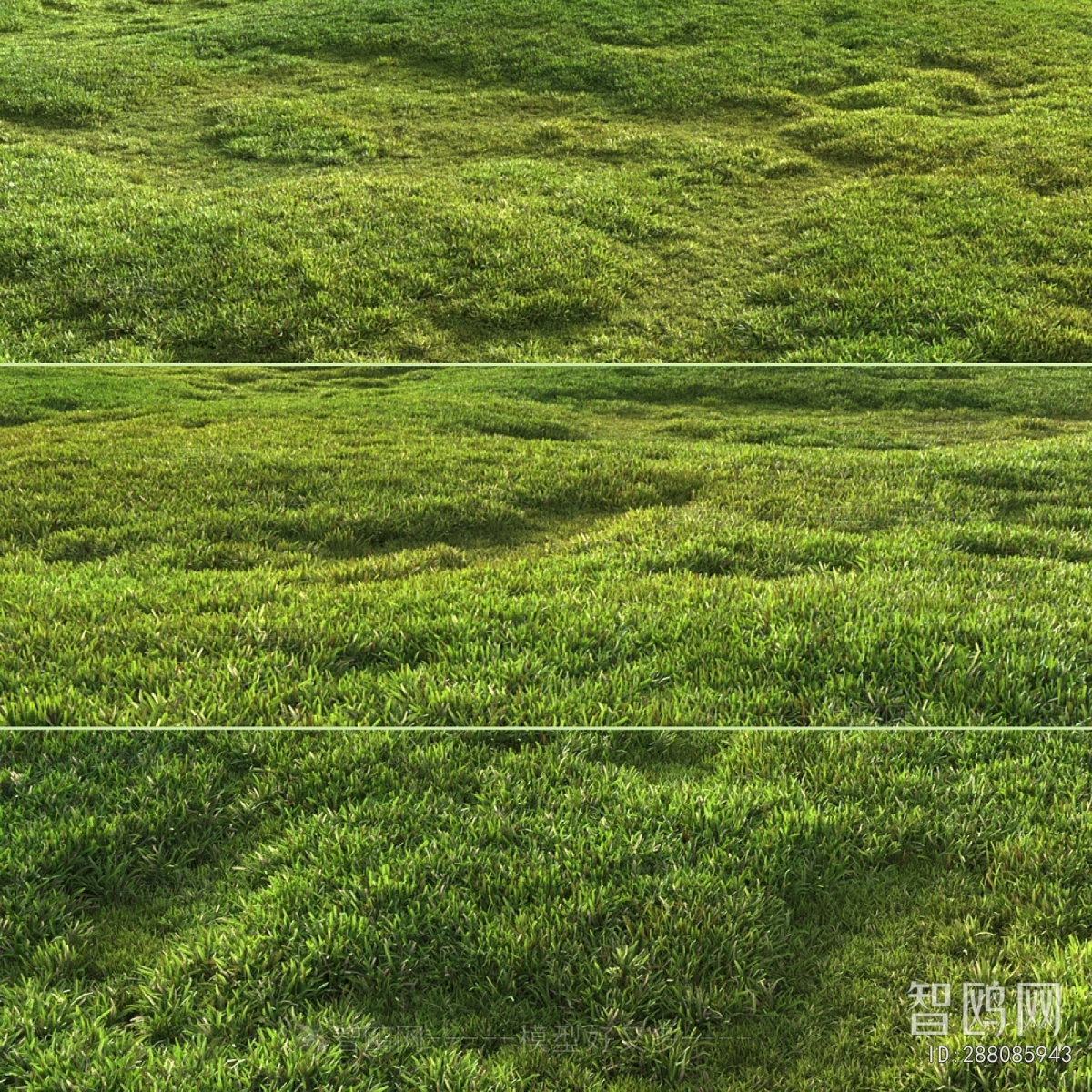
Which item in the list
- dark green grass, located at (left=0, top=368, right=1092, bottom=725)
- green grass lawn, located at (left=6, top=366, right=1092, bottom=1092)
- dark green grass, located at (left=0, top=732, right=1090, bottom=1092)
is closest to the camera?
dark green grass, located at (left=0, top=732, right=1090, bottom=1092)

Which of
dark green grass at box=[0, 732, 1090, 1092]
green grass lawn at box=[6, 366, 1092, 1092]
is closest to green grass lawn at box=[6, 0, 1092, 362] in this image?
green grass lawn at box=[6, 366, 1092, 1092]

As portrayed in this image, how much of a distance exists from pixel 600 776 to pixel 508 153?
11914 millimetres

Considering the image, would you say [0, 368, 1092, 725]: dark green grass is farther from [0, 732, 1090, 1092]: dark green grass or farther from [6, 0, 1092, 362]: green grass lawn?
[6, 0, 1092, 362]: green grass lawn

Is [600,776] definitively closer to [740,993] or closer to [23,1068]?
[740,993]

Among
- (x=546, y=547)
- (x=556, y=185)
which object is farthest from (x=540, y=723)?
(x=556, y=185)

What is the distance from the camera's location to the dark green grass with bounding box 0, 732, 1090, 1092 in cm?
284

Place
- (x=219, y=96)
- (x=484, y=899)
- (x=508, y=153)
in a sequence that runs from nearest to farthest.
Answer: (x=484, y=899), (x=508, y=153), (x=219, y=96)

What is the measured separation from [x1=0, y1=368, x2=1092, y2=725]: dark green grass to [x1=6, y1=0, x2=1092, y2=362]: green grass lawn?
163 cm

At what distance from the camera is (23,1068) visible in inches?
109

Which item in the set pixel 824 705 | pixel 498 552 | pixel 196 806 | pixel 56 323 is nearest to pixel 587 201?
pixel 56 323

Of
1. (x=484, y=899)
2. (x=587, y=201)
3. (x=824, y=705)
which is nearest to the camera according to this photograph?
(x=484, y=899)

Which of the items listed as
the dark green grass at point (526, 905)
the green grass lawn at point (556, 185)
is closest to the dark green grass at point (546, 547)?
the dark green grass at point (526, 905)

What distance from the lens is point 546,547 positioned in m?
4.41

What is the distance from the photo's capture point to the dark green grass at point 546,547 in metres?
4.03
